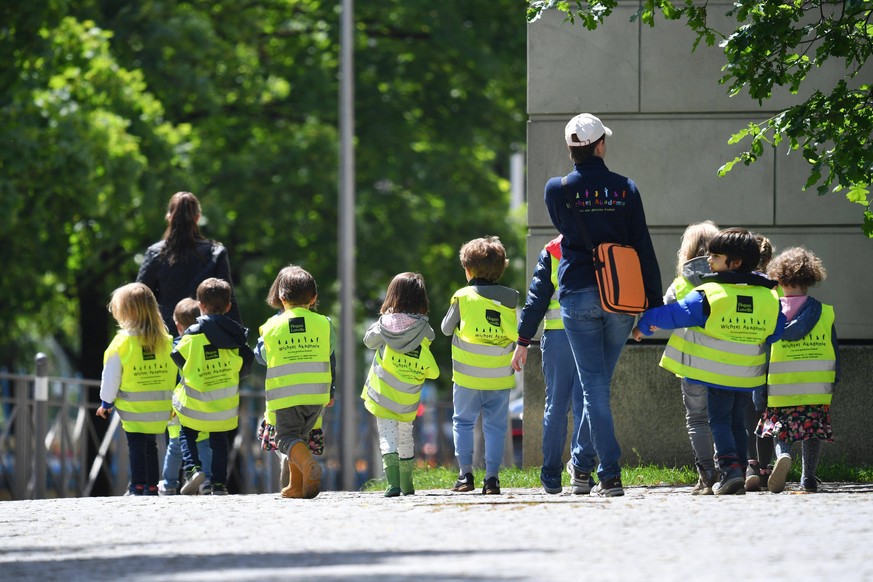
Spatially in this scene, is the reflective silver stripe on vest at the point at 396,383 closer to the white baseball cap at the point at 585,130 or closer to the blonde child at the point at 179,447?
the blonde child at the point at 179,447

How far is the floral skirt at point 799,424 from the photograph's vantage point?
8992 millimetres

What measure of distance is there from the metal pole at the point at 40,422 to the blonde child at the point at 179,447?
424 centimetres

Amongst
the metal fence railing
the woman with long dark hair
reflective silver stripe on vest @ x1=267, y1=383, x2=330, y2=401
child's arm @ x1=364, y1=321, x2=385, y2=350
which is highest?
the woman with long dark hair

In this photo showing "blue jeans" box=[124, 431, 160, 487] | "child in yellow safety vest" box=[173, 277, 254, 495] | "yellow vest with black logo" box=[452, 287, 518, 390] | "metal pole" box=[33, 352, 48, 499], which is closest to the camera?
"yellow vest with black logo" box=[452, 287, 518, 390]

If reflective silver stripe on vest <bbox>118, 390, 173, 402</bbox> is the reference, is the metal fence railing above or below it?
below

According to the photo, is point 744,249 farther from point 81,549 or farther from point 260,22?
point 260,22

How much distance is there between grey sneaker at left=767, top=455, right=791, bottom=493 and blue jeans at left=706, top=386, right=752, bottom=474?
0.51 ft

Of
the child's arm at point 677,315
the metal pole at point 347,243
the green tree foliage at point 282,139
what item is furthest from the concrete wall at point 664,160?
the metal pole at point 347,243

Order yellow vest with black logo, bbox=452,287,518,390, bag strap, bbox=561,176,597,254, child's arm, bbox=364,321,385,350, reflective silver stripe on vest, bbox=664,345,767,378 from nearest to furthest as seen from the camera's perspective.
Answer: bag strap, bbox=561,176,597,254 → reflective silver stripe on vest, bbox=664,345,767,378 → yellow vest with black logo, bbox=452,287,518,390 → child's arm, bbox=364,321,385,350

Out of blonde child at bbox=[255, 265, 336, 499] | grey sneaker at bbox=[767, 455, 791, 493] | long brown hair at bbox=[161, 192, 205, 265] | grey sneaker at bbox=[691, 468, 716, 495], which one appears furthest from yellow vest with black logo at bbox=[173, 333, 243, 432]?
grey sneaker at bbox=[767, 455, 791, 493]

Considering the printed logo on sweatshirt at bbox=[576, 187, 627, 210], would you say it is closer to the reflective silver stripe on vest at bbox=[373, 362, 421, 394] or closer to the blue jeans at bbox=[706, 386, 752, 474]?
the blue jeans at bbox=[706, 386, 752, 474]

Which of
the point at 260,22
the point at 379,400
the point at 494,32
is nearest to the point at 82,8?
the point at 260,22

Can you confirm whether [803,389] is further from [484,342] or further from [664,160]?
[664,160]

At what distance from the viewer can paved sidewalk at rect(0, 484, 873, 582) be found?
5680 millimetres
